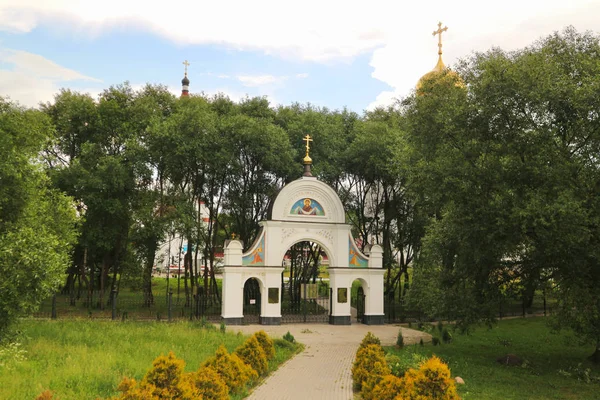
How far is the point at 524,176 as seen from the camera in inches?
537

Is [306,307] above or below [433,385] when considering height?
below

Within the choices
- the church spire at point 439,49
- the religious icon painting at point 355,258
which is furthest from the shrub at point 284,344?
the church spire at point 439,49

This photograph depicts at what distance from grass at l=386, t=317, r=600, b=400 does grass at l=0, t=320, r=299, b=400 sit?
16.8 ft

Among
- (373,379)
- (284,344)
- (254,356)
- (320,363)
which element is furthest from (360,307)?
(373,379)

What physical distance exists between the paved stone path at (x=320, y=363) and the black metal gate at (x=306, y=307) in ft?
3.72

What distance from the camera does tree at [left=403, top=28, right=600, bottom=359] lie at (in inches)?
507

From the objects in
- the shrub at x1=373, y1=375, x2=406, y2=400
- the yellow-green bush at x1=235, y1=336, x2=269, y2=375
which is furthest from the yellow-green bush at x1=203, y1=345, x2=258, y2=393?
the shrub at x1=373, y1=375, x2=406, y2=400

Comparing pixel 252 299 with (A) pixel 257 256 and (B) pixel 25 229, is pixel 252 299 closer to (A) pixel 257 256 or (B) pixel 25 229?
(A) pixel 257 256

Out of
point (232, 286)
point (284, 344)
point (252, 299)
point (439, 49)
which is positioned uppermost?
point (439, 49)

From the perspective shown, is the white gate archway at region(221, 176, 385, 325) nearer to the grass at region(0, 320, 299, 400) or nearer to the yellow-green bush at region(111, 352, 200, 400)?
the grass at region(0, 320, 299, 400)

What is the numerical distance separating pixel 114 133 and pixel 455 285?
19.7m

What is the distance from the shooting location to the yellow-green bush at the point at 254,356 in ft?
39.5

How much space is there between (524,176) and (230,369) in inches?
362

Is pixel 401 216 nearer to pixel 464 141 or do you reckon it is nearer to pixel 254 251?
pixel 254 251
